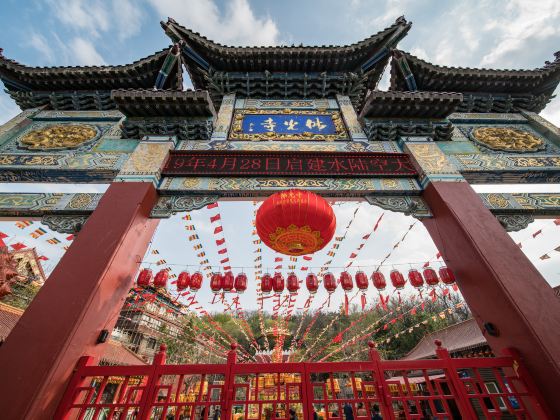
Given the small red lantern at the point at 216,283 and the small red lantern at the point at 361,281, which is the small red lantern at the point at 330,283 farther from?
the small red lantern at the point at 216,283

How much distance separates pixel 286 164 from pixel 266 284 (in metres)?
2.69

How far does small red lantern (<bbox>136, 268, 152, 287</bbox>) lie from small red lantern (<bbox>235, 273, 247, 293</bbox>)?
1857 millimetres

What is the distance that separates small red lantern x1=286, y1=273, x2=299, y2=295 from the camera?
6.02 meters

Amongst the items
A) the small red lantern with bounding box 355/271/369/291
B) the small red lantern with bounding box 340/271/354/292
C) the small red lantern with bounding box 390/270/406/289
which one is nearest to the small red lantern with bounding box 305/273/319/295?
the small red lantern with bounding box 340/271/354/292

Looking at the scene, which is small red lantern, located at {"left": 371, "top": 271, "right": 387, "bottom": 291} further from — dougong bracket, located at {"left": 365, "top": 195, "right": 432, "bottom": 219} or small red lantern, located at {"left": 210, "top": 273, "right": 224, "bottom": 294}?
small red lantern, located at {"left": 210, "top": 273, "right": 224, "bottom": 294}

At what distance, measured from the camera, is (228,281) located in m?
6.00

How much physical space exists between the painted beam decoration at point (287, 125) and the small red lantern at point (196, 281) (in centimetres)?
337

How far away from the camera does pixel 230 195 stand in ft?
17.4

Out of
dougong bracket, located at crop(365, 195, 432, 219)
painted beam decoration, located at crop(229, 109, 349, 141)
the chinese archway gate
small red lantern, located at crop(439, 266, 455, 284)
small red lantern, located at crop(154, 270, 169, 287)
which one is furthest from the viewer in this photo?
painted beam decoration, located at crop(229, 109, 349, 141)

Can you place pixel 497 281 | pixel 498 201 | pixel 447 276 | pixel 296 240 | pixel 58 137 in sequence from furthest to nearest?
pixel 58 137 < pixel 498 201 < pixel 447 276 < pixel 296 240 < pixel 497 281

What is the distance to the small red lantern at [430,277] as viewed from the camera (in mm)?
5438

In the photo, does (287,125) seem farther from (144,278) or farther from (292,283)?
(144,278)

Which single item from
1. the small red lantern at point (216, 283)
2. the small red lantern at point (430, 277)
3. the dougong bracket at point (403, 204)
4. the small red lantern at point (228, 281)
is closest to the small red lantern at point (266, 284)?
the small red lantern at point (228, 281)

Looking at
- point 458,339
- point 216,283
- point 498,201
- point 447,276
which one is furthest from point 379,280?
point 458,339
